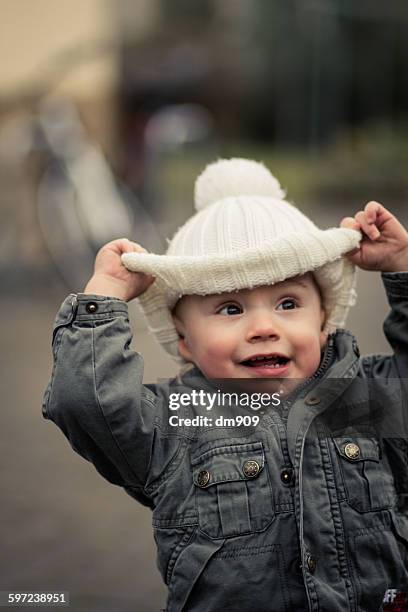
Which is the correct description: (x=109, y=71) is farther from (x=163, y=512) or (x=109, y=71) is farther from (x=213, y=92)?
(x=163, y=512)

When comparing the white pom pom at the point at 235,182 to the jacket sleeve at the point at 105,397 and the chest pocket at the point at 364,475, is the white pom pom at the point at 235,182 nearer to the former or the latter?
the jacket sleeve at the point at 105,397

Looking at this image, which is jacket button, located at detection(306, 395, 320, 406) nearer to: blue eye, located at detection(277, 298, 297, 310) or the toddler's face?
the toddler's face

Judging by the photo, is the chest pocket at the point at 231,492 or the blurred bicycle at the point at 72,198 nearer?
the chest pocket at the point at 231,492

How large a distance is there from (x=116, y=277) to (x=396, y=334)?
22.2 inches

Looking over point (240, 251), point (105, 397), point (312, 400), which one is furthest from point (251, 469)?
point (240, 251)

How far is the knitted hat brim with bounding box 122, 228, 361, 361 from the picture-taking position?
179 centimetres

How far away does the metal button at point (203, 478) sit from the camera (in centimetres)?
173

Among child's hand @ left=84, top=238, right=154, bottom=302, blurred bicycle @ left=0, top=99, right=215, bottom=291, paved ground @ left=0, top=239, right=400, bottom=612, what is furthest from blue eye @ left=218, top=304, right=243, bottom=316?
blurred bicycle @ left=0, top=99, right=215, bottom=291

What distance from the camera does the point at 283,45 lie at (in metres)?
15.0

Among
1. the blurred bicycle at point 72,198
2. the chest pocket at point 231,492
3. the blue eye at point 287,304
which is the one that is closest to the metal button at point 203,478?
the chest pocket at point 231,492

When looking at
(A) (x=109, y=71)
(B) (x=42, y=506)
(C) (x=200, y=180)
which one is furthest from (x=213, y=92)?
(C) (x=200, y=180)

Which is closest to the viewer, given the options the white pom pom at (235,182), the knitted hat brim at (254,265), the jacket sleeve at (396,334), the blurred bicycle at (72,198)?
the knitted hat brim at (254,265)

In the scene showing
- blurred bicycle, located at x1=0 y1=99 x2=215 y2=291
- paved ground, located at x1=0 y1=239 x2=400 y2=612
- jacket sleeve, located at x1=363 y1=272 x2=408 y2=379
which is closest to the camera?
jacket sleeve, located at x1=363 y1=272 x2=408 y2=379

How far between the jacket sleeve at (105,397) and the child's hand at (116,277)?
1.9 inches
